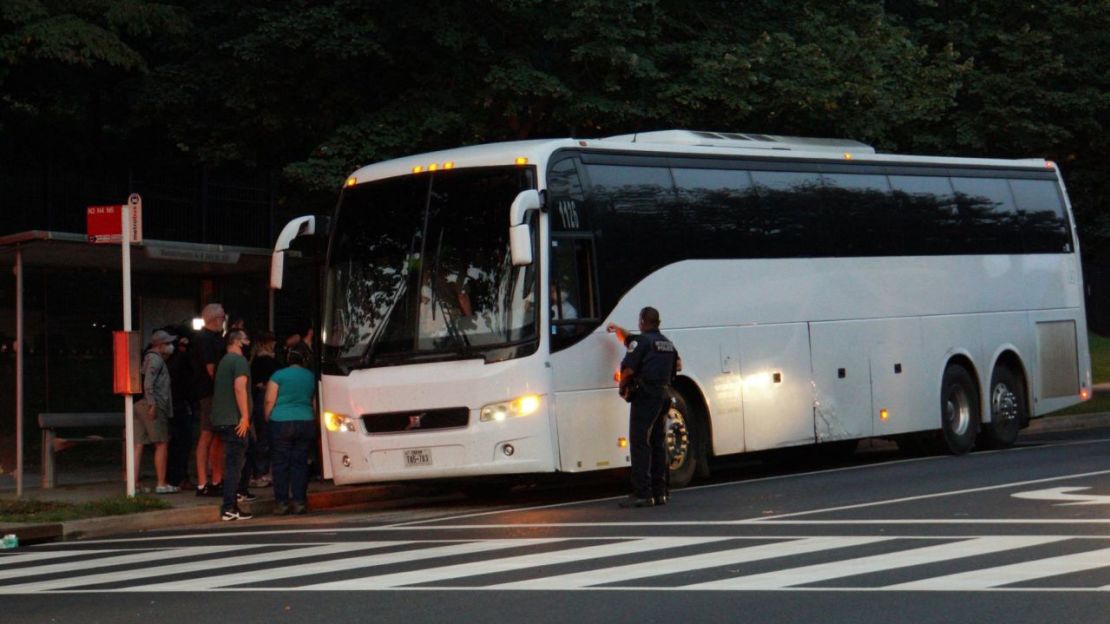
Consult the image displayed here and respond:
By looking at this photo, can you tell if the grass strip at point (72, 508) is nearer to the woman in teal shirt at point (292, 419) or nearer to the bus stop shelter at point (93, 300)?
the woman in teal shirt at point (292, 419)

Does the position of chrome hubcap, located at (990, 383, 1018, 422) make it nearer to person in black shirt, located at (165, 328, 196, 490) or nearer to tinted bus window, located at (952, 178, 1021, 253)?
tinted bus window, located at (952, 178, 1021, 253)

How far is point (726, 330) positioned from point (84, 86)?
1301 centimetres

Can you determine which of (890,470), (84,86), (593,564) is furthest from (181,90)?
(593,564)

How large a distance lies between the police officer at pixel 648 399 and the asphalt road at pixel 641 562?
30cm

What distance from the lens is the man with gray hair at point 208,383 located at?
63.0ft

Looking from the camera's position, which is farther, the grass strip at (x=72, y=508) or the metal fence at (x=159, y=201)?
the metal fence at (x=159, y=201)

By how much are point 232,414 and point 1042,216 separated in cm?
1216

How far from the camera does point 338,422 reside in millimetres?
17734

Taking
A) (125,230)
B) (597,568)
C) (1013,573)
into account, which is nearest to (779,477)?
(125,230)

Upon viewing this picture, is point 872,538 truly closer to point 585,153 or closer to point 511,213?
point 511,213

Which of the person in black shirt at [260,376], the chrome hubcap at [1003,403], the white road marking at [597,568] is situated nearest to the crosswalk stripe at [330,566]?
the white road marking at [597,568]

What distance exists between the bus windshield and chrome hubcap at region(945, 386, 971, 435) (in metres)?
7.98

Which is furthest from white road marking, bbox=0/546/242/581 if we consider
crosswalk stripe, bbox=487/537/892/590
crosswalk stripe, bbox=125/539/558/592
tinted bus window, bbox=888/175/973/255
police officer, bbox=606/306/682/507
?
tinted bus window, bbox=888/175/973/255

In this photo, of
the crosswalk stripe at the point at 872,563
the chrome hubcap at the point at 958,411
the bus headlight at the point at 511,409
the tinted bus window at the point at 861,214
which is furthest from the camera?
the chrome hubcap at the point at 958,411
